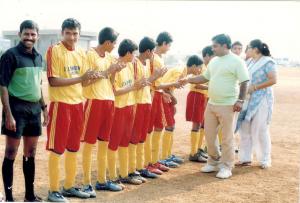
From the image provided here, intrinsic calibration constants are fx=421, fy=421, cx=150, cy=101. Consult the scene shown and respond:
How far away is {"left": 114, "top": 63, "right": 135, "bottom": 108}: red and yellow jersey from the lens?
212 inches

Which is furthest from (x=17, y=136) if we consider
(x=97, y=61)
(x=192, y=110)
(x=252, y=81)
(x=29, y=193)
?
(x=252, y=81)

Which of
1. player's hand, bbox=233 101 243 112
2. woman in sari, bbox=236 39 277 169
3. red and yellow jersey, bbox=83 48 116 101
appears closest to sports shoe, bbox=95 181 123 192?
red and yellow jersey, bbox=83 48 116 101

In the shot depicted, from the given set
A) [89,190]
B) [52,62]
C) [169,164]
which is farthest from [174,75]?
[52,62]

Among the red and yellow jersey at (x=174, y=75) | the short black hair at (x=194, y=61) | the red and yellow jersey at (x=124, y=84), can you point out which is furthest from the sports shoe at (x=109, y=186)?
the short black hair at (x=194, y=61)

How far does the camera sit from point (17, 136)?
445 cm

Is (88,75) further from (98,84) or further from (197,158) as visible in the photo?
(197,158)

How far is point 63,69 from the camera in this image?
4637mm

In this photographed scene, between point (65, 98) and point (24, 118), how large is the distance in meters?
0.48

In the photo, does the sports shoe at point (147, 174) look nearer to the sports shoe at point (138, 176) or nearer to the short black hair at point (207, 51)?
the sports shoe at point (138, 176)

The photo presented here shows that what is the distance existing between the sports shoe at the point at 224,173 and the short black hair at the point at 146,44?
221 centimetres

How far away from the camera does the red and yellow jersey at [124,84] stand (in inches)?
212

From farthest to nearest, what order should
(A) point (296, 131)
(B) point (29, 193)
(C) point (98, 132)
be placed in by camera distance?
(A) point (296, 131) → (C) point (98, 132) → (B) point (29, 193)

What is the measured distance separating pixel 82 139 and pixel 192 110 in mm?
3030

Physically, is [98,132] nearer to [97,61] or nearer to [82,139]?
[82,139]
